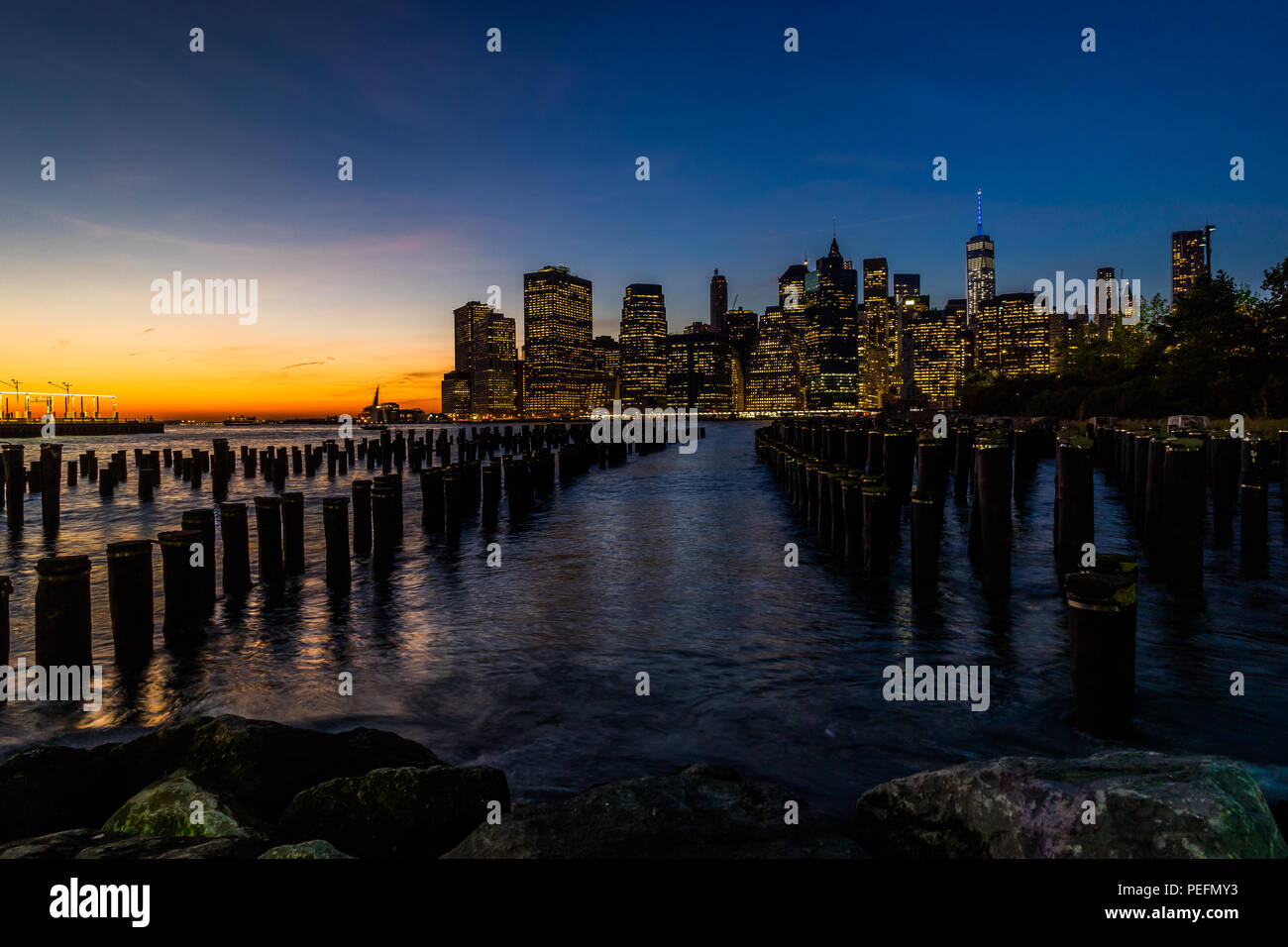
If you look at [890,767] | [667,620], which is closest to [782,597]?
[667,620]

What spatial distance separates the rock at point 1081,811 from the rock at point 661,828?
584mm

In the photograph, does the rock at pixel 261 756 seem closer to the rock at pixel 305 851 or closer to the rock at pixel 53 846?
the rock at pixel 53 846

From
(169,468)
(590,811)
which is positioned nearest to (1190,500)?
(590,811)

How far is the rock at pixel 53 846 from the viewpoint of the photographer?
3828mm

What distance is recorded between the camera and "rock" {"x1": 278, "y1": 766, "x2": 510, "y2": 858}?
4.43 meters

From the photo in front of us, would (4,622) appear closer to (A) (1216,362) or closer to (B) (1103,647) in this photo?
(B) (1103,647)

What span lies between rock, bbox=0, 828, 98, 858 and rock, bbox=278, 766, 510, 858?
3.38ft

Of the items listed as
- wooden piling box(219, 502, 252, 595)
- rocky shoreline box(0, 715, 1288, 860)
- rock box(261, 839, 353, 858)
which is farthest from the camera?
wooden piling box(219, 502, 252, 595)

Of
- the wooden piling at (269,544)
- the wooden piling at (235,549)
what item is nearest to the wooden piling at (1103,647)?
the wooden piling at (235,549)

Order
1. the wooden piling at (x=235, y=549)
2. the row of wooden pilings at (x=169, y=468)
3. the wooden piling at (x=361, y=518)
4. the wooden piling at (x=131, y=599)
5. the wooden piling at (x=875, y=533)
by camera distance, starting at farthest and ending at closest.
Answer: the row of wooden pilings at (x=169, y=468)
the wooden piling at (x=361, y=518)
the wooden piling at (x=875, y=533)
the wooden piling at (x=235, y=549)
the wooden piling at (x=131, y=599)

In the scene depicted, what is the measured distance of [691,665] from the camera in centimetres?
903

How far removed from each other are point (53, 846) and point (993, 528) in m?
10.8

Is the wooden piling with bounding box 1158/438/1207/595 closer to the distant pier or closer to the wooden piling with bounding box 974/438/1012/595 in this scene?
the wooden piling with bounding box 974/438/1012/595

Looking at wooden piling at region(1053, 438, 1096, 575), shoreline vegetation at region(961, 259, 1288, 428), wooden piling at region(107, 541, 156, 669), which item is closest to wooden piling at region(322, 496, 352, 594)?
wooden piling at region(107, 541, 156, 669)
